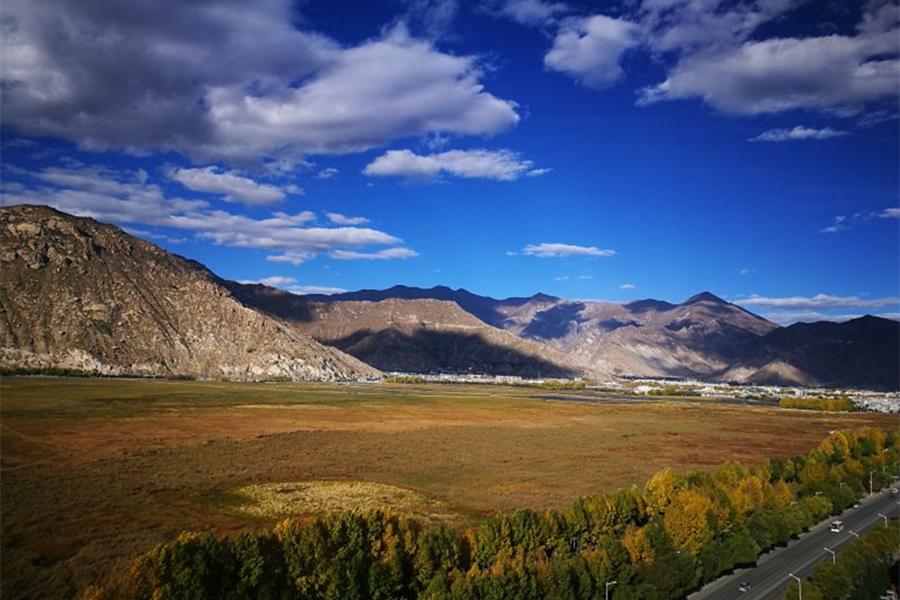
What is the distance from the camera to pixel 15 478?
179 feet

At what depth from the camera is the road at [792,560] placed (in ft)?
137

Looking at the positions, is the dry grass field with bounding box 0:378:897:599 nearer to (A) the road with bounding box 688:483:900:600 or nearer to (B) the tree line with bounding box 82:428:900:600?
(B) the tree line with bounding box 82:428:900:600

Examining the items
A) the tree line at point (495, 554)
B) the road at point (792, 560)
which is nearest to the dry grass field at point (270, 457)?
the tree line at point (495, 554)

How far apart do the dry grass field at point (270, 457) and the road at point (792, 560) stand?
17069 millimetres

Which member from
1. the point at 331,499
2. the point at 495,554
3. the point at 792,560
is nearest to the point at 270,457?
the point at 331,499

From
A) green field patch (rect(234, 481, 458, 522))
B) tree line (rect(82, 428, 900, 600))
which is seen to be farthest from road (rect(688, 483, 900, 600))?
green field patch (rect(234, 481, 458, 522))

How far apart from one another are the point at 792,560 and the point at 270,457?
55862mm

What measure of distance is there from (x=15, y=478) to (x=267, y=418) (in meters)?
52.6

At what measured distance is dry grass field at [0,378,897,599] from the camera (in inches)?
1745

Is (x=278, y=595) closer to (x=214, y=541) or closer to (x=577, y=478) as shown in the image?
(x=214, y=541)

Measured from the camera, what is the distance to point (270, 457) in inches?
2899

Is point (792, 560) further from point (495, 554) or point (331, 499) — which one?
point (331, 499)

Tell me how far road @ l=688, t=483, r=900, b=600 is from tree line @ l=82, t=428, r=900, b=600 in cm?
101

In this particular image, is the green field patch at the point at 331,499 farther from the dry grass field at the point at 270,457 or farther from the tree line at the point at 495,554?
the tree line at the point at 495,554
